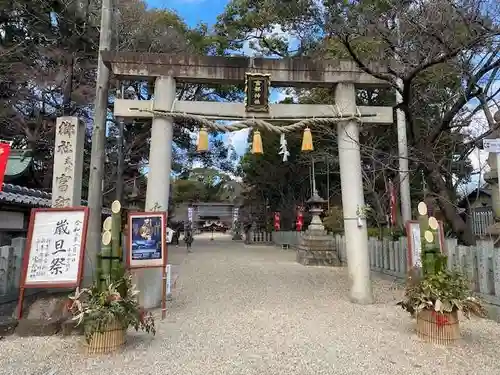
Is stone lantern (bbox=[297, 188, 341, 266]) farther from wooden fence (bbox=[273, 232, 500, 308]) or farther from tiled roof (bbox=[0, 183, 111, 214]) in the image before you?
tiled roof (bbox=[0, 183, 111, 214])

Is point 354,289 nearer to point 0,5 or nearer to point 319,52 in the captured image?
point 319,52

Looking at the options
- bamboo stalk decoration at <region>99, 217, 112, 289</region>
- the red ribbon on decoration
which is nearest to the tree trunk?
the red ribbon on decoration

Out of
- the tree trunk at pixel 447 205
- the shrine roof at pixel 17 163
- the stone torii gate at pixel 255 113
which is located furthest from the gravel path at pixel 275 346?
the shrine roof at pixel 17 163

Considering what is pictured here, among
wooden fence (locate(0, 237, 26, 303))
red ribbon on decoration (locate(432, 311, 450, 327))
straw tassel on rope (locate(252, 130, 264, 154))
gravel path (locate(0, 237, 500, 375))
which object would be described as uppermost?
straw tassel on rope (locate(252, 130, 264, 154))

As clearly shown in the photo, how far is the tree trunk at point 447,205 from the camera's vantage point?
26.6 ft

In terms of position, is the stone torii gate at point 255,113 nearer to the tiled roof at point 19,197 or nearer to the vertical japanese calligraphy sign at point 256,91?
the vertical japanese calligraphy sign at point 256,91

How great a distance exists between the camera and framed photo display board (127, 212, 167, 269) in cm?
638

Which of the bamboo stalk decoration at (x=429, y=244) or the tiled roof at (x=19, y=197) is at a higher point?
the tiled roof at (x=19, y=197)

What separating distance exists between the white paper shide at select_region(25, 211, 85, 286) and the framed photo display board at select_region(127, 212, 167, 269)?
33.3 inches

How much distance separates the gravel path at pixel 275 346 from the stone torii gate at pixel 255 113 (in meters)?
1.12

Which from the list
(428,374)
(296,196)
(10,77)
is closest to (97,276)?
(428,374)

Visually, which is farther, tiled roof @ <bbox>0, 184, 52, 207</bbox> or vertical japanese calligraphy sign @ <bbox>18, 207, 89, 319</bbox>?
tiled roof @ <bbox>0, 184, 52, 207</bbox>

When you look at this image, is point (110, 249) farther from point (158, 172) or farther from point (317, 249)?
point (317, 249)

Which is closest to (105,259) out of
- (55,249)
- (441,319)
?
(55,249)
